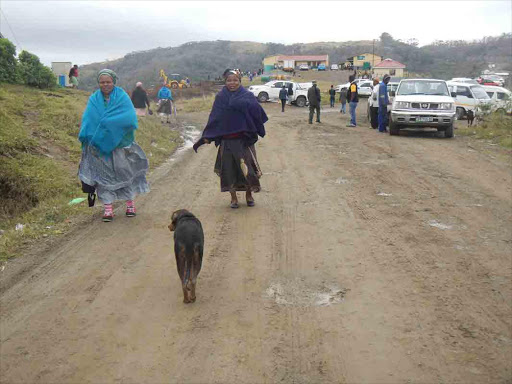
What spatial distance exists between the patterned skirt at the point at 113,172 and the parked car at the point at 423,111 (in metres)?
10.4

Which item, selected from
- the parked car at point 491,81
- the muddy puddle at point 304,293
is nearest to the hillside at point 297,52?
the parked car at point 491,81

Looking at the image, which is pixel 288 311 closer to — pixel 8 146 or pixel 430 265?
pixel 430 265

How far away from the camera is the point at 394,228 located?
6461 mm

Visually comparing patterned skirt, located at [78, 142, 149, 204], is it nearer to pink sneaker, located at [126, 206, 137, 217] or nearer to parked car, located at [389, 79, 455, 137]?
pink sneaker, located at [126, 206, 137, 217]

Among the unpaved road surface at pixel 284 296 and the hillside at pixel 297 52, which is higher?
the hillside at pixel 297 52

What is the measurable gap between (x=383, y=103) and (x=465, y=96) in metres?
7.44

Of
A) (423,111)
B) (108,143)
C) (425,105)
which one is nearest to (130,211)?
(108,143)

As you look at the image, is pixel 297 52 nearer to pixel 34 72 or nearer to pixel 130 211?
pixel 34 72

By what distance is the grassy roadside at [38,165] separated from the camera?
700 cm

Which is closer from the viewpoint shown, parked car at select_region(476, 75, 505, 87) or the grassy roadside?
the grassy roadside

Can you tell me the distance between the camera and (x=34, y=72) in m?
17.2

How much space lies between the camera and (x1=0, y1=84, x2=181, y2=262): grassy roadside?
23.0 feet

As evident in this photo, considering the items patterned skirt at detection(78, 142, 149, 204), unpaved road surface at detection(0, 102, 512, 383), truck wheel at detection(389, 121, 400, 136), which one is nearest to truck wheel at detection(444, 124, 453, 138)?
truck wheel at detection(389, 121, 400, 136)

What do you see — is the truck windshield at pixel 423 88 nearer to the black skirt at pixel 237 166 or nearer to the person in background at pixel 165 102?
the person in background at pixel 165 102
